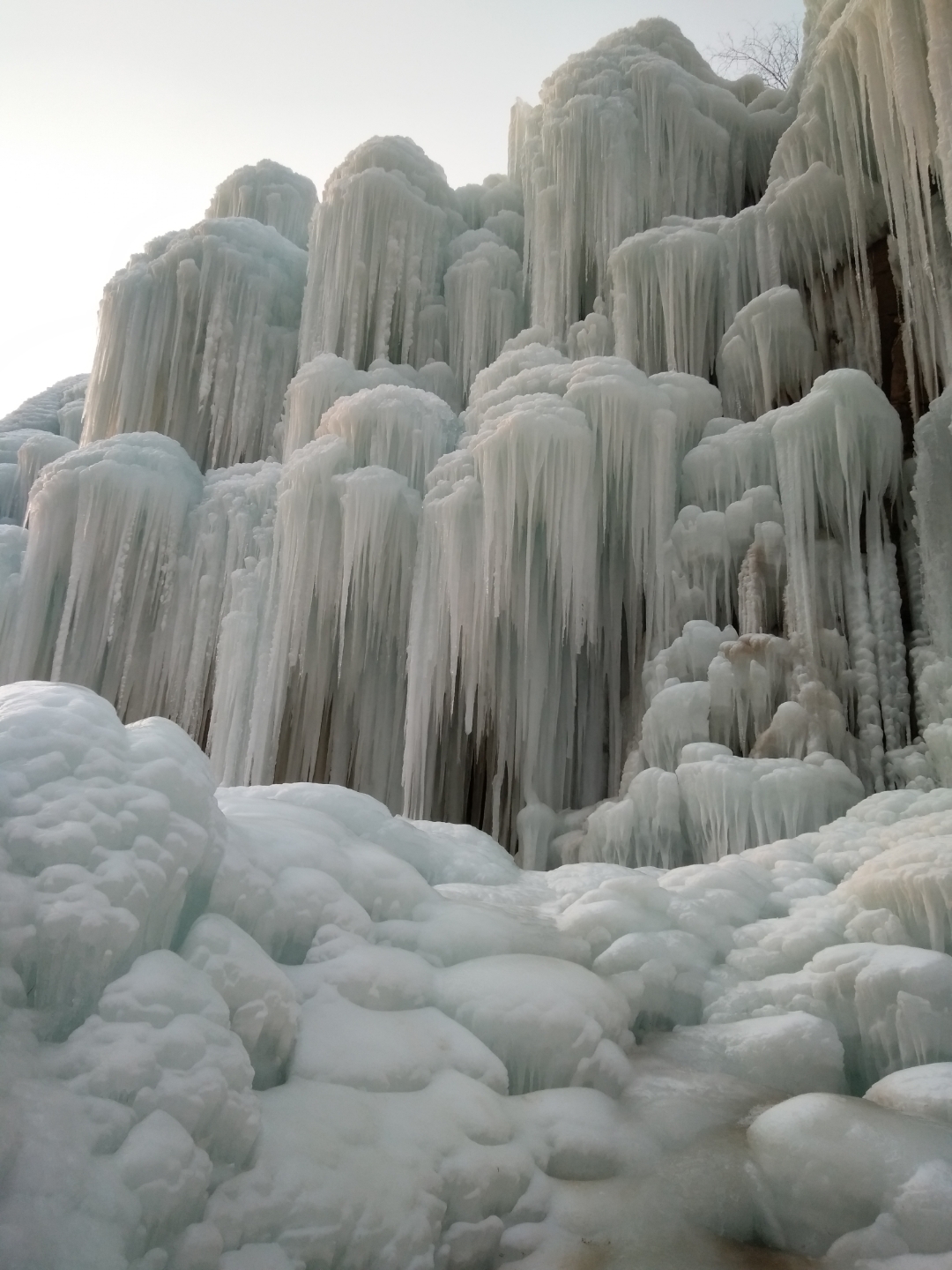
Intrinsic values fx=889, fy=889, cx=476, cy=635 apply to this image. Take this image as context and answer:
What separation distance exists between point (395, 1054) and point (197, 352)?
10057mm

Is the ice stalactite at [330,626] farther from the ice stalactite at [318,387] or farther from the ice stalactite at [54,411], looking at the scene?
the ice stalactite at [54,411]

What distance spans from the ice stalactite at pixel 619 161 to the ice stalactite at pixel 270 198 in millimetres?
3879

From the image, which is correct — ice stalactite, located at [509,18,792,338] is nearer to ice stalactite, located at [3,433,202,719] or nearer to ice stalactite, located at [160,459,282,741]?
ice stalactite, located at [160,459,282,741]

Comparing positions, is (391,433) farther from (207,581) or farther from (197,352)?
(197,352)

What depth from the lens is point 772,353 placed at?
750 cm

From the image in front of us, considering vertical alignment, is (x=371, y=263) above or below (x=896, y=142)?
above

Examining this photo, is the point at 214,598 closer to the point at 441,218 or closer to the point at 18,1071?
the point at 441,218

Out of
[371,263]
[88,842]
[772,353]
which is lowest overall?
[88,842]

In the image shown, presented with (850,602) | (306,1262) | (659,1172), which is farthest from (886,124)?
(306,1262)

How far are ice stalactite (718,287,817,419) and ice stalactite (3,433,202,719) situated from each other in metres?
5.48

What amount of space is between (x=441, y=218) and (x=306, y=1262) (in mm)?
10805

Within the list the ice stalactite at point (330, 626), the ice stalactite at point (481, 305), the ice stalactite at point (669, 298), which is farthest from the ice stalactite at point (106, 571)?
the ice stalactite at point (669, 298)

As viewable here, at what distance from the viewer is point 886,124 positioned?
612cm

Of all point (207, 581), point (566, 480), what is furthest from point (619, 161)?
point (207, 581)
